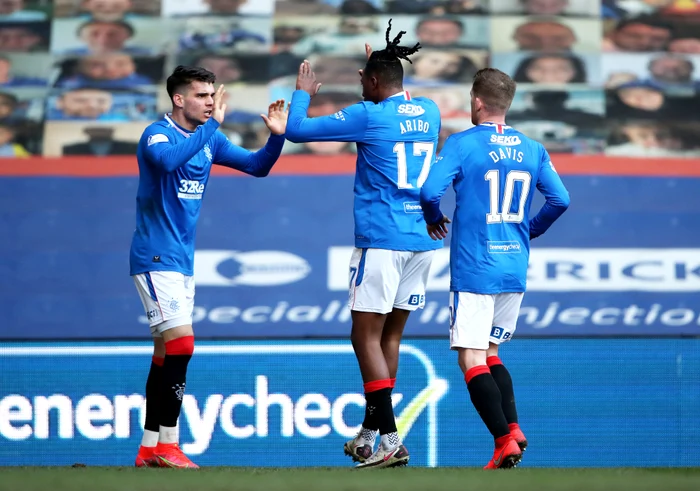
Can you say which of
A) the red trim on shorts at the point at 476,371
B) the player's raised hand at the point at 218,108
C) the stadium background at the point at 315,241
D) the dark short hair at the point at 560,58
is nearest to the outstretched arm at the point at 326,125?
the player's raised hand at the point at 218,108

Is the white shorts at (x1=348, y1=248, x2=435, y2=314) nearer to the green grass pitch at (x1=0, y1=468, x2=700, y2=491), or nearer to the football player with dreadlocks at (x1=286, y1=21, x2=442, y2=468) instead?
the football player with dreadlocks at (x1=286, y1=21, x2=442, y2=468)

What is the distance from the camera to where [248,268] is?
→ 9.95 m

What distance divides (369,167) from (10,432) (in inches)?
125

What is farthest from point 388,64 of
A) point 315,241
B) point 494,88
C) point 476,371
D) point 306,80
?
point 315,241

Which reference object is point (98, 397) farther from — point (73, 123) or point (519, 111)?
point (519, 111)

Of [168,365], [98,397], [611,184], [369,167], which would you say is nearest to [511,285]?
[369,167]

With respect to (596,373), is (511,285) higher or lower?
higher

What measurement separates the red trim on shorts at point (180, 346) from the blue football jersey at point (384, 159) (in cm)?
97

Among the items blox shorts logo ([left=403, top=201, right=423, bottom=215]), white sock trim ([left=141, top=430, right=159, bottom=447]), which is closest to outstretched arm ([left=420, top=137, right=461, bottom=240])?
blox shorts logo ([left=403, top=201, right=423, bottom=215])

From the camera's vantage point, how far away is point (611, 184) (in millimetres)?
10258

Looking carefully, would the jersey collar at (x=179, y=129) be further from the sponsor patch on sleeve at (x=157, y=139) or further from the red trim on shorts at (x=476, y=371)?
the red trim on shorts at (x=476, y=371)

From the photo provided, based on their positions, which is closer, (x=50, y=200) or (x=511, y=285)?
(x=511, y=285)

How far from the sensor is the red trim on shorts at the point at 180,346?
5.16 m

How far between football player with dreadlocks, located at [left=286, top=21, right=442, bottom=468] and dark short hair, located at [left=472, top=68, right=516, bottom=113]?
0.34 metres
